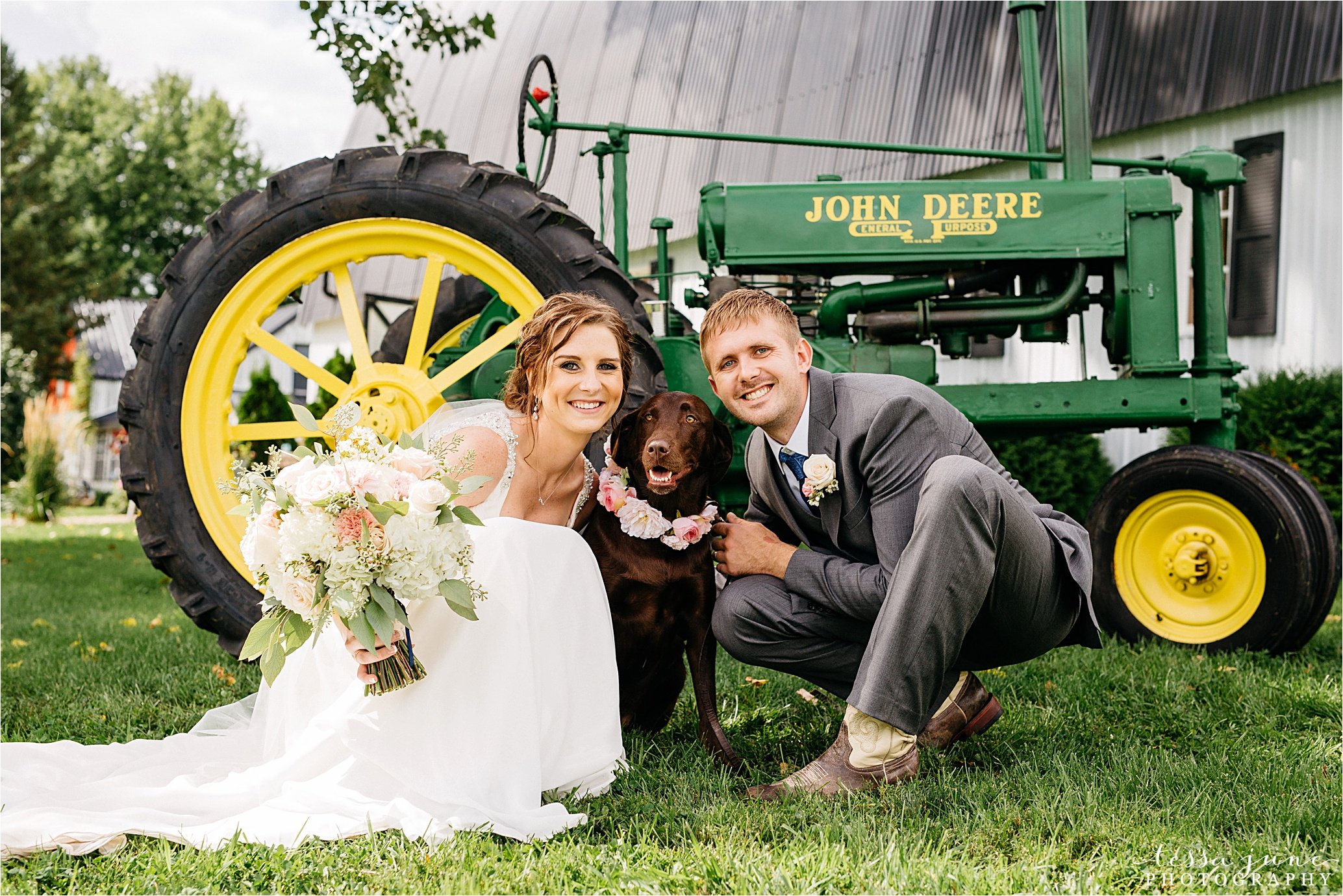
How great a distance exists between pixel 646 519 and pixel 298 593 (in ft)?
2.80

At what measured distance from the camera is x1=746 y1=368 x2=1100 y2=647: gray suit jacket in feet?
7.75

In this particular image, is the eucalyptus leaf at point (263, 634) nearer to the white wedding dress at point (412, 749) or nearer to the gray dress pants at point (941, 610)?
the white wedding dress at point (412, 749)

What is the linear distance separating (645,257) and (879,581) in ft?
29.7

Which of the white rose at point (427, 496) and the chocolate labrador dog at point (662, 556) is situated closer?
the white rose at point (427, 496)

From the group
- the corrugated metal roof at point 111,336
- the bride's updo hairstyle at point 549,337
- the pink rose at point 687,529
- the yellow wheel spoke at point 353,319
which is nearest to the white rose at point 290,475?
the bride's updo hairstyle at point 549,337

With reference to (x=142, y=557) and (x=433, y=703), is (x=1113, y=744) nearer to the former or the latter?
(x=433, y=703)

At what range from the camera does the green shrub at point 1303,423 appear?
20.7ft

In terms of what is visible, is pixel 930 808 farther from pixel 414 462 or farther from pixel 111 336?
pixel 111 336

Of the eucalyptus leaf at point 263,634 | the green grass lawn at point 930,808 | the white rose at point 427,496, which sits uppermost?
the white rose at point 427,496

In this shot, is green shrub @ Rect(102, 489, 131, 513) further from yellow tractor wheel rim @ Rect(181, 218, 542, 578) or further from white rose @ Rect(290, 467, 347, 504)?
white rose @ Rect(290, 467, 347, 504)

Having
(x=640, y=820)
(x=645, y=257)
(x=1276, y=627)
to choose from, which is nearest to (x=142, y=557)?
(x=645, y=257)

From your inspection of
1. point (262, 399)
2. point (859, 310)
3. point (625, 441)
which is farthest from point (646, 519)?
point (262, 399)

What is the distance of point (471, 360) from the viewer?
10.9 feet

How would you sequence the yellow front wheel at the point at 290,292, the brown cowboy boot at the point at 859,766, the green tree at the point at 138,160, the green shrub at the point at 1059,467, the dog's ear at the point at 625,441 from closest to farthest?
the brown cowboy boot at the point at 859,766
the dog's ear at the point at 625,441
the yellow front wheel at the point at 290,292
the green shrub at the point at 1059,467
the green tree at the point at 138,160
